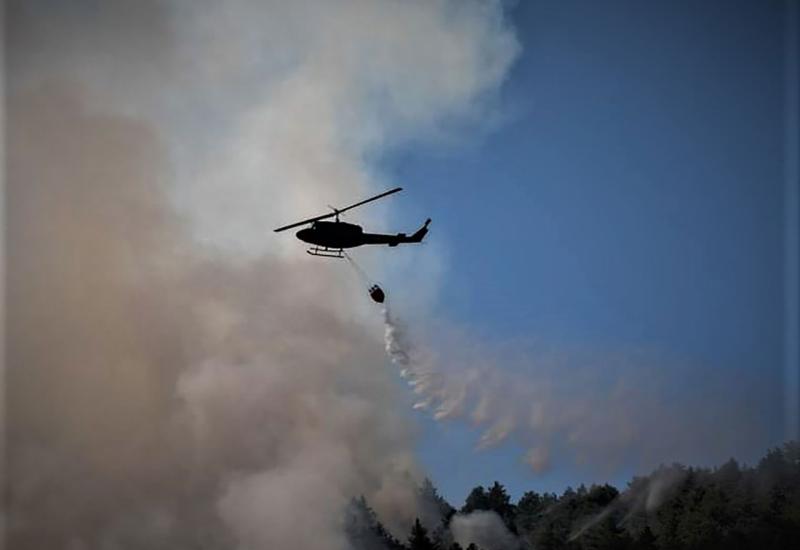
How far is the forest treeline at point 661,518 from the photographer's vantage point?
140 ft

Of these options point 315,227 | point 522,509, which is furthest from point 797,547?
point 315,227

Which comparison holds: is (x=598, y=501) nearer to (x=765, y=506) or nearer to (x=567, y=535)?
(x=567, y=535)

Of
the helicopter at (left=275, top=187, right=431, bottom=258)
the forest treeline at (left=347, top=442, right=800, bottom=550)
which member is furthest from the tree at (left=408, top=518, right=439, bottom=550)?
the helicopter at (left=275, top=187, right=431, bottom=258)

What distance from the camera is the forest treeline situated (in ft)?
140

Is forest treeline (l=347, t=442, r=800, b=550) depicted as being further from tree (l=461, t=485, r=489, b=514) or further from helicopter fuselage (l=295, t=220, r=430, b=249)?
helicopter fuselage (l=295, t=220, r=430, b=249)

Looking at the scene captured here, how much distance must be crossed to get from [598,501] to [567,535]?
6.56 feet

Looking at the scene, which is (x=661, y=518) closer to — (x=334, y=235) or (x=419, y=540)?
(x=419, y=540)

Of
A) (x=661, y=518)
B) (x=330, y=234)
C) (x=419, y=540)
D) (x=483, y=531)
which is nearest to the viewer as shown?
(x=330, y=234)

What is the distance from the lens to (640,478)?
47.2 metres

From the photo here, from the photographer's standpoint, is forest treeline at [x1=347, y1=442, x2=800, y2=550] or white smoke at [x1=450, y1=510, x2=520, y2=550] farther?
white smoke at [x1=450, y1=510, x2=520, y2=550]

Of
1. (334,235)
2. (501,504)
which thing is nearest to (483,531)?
(501,504)

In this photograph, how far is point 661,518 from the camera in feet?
151

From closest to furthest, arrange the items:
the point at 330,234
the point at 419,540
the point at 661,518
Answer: the point at 330,234
the point at 661,518
the point at 419,540

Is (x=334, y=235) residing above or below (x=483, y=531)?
above
